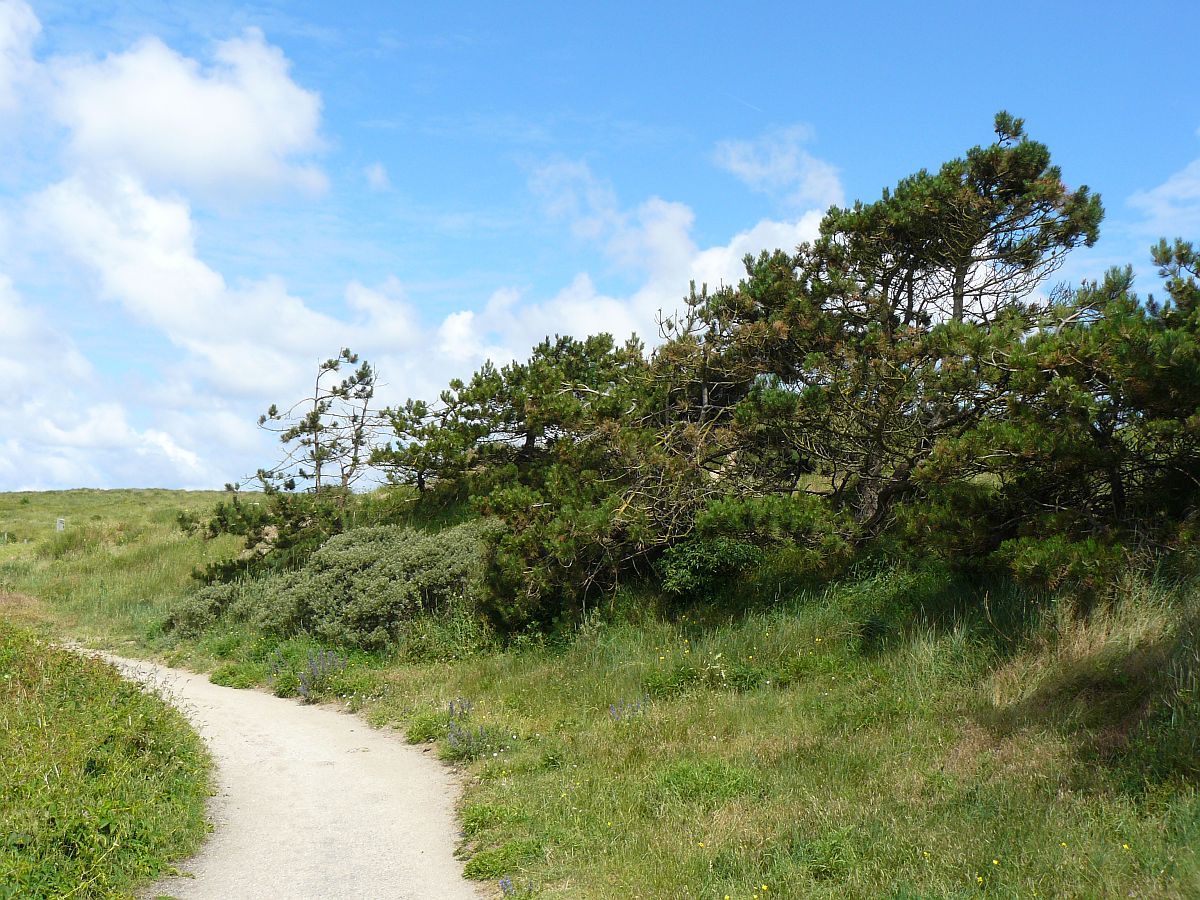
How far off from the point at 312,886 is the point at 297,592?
9.29 meters

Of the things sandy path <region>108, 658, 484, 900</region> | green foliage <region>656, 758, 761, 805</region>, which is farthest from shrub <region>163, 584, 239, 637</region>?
Result: green foliage <region>656, 758, 761, 805</region>

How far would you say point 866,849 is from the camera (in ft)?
18.1

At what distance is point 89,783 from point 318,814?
1837 mm

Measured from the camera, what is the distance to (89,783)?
6.74 metres

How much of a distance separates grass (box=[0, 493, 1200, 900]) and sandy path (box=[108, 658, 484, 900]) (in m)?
0.34

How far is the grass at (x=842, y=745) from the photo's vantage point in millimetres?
5324

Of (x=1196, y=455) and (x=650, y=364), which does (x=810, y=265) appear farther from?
(x=1196, y=455)

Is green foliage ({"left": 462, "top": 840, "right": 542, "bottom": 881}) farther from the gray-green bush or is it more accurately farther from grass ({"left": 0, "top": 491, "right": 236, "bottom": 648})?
grass ({"left": 0, "top": 491, "right": 236, "bottom": 648})

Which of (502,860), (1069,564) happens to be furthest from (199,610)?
(1069,564)

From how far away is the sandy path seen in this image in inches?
246

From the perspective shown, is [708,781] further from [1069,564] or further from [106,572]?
[106,572]

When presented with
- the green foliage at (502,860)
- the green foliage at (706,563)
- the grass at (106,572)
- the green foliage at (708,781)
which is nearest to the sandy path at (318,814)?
the green foliage at (502,860)

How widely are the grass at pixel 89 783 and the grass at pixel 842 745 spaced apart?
2.30m

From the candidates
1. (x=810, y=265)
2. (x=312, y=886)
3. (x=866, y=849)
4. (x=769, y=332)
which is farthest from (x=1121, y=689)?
(x=810, y=265)
